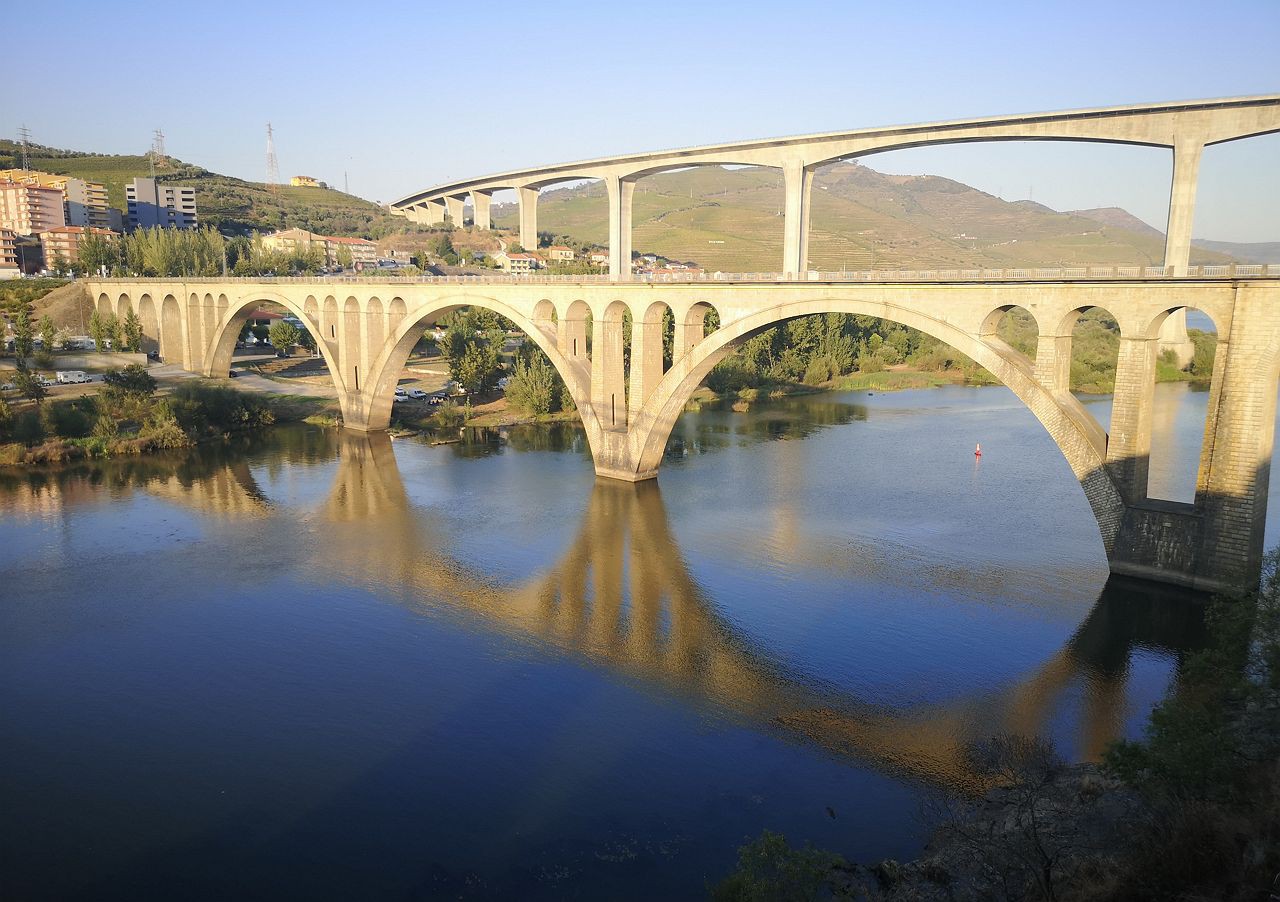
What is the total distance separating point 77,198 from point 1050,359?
108096 mm

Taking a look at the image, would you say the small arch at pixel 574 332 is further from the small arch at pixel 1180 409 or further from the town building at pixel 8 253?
the town building at pixel 8 253

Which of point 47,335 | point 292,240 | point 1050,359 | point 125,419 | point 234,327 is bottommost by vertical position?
point 125,419

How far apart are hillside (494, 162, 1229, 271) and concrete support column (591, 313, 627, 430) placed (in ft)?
142

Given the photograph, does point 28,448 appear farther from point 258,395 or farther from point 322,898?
point 322,898

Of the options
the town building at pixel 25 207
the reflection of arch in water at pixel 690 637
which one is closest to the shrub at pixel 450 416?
the reflection of arch in water at pixel 690 637

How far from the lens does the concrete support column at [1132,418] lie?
20.8 meters

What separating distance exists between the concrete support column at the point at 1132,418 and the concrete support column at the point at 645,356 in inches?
588

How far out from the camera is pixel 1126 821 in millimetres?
11438

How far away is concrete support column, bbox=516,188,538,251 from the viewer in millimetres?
43303

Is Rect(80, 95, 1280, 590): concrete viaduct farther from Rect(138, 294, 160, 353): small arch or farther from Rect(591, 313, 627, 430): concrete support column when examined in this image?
Answer: Rect(138, 294, 160, 353): small arch

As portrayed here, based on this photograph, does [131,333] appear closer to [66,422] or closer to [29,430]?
[66,422]

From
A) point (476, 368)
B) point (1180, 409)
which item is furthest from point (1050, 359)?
point (476, 368)

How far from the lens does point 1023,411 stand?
47.9 m

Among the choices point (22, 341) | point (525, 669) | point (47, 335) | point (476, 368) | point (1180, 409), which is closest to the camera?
point (525, 669)
